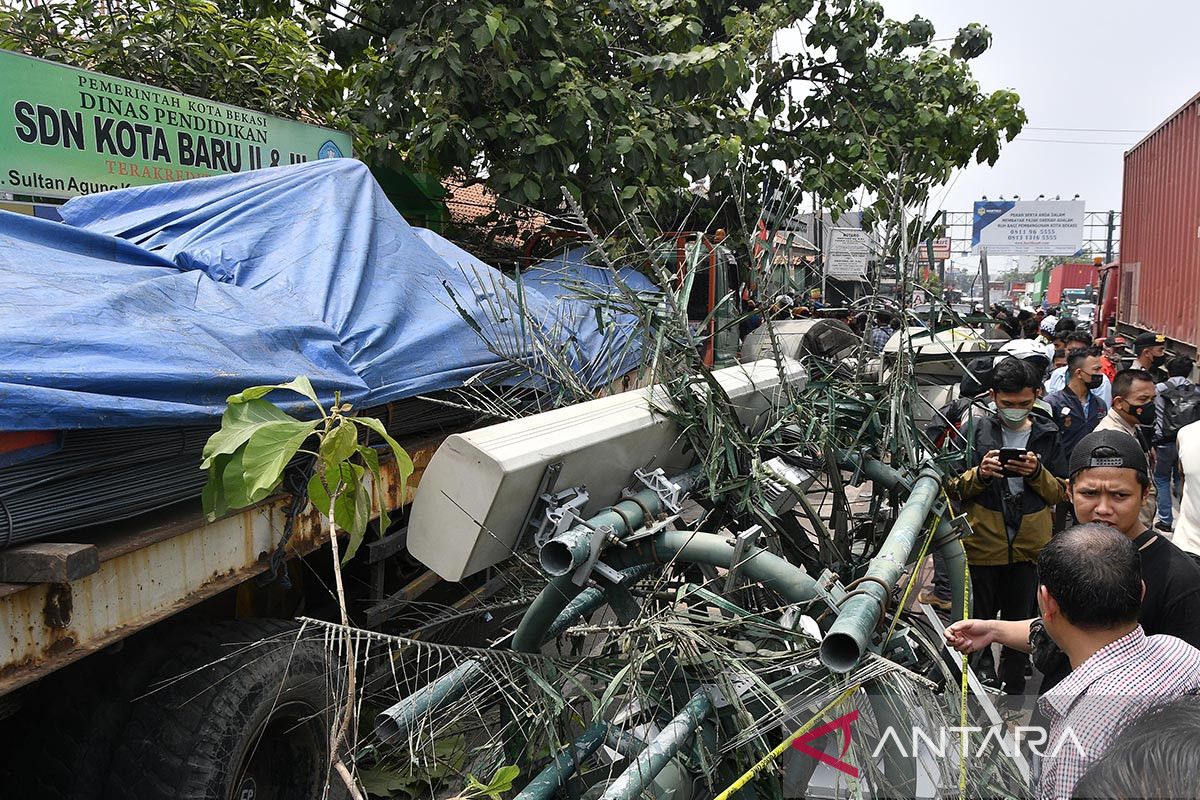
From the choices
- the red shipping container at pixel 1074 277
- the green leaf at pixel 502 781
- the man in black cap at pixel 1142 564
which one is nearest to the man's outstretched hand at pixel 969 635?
the man in black cap at pixel 1142 564

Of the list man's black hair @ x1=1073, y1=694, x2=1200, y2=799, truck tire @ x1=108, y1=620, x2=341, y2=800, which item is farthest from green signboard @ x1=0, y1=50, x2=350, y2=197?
man's black hair @ x1=1073, y1=694, x2=1200, y2=799

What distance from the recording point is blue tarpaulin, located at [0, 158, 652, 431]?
2.08 meters

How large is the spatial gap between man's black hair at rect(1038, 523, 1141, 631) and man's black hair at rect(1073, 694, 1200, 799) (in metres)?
0.47

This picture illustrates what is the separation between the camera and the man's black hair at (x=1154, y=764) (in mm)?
1017

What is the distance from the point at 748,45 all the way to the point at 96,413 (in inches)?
213

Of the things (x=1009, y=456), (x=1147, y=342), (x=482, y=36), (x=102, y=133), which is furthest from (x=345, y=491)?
(x=1147, y=342)

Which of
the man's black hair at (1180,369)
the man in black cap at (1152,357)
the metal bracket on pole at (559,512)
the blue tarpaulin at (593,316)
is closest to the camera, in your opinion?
the metal bracket on pole at (559,512)

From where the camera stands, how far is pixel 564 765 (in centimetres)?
164

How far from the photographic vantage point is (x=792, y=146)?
8.29 meters

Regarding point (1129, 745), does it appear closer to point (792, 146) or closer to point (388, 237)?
point (388, 237)

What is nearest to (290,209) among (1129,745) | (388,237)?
(388,237)

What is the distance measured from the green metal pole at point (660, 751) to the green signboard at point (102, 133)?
4181mm

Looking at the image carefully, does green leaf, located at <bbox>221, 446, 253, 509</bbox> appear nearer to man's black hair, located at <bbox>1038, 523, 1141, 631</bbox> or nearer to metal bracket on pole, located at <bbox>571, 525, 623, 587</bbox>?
metal bracket on pole, located at <bbox>571, 525, 623, 587</bbox>

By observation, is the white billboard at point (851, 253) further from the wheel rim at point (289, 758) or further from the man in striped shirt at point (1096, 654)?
the wheel rim at point (289, 758)
